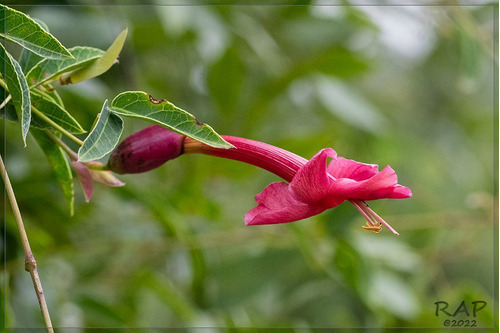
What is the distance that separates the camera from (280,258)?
0.96 meters

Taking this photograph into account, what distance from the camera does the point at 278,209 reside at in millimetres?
364

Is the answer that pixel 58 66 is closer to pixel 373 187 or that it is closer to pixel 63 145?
pixel 63 145

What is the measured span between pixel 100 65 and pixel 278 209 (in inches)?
5.8

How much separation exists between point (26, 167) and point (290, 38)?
50cm

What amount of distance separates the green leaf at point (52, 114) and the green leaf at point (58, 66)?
0.01m

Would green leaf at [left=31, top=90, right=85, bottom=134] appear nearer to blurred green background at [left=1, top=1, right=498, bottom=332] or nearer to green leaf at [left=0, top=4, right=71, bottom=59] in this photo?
green leaf at [left=0, top=4, right=71, bottom=59]

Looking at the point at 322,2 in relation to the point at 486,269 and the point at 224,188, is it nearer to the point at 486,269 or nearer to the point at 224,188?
the point at 224,188

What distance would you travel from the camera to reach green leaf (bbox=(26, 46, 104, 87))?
411 millimetres

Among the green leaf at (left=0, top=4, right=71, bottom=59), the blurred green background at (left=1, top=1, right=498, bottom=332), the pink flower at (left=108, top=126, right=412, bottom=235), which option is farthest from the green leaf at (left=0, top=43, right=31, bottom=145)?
the blurred green background at (left=1, top=1, right=498, bottom=332)

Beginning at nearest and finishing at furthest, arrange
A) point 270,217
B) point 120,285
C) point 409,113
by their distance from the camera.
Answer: point 270,217 → point 120,285 → point 409,113

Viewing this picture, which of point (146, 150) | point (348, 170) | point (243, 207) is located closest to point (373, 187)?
point (348, 170)

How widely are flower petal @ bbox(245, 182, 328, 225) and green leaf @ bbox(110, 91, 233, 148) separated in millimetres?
36

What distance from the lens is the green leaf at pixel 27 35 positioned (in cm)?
36

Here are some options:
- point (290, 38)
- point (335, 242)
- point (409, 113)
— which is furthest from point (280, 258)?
point (409, 113)
